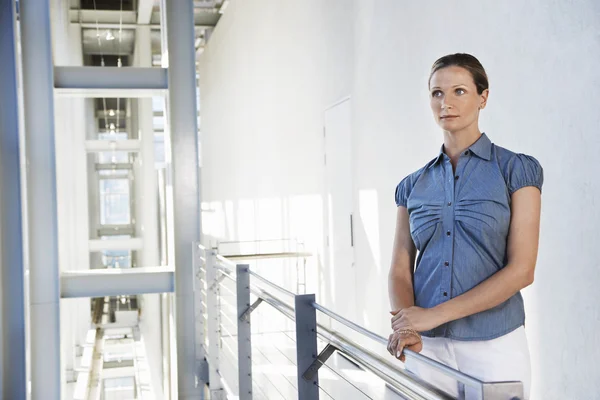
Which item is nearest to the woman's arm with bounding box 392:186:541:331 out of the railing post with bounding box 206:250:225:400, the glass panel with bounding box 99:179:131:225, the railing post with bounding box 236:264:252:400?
the railing post with bounding box 236:264:252:400

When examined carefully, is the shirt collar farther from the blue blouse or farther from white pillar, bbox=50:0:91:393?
white pillar, bbox=50:0:91:393

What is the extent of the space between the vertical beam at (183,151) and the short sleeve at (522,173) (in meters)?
2.45

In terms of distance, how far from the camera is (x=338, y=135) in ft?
11.0

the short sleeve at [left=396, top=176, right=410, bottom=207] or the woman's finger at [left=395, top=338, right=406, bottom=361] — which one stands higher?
the short sleeve at [left=396, top=176, right=410, bottom=207]

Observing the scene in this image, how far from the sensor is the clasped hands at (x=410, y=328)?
789 mm

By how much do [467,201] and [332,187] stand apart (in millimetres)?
2642

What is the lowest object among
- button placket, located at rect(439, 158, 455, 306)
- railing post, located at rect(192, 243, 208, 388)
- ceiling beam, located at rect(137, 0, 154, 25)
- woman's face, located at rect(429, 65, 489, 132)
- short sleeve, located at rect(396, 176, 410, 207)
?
railing post, located at rect(192, 243, 208, 388)

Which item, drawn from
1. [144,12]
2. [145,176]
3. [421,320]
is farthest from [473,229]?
[145,176]

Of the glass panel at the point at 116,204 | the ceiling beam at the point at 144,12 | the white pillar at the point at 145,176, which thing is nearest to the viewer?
the ceiling beam at the point at 144,12

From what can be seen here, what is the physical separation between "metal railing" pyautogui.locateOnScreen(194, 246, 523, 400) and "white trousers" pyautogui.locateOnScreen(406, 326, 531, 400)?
0.06 meters

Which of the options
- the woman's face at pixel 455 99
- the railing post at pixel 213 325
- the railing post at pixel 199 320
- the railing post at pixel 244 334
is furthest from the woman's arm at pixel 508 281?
the railing post at pixel 199 320

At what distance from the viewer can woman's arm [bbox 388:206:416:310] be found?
919 millimetres

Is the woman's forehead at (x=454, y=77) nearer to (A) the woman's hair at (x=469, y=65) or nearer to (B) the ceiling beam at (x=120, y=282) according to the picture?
(A) the woman's hair at (x=469, y=65)

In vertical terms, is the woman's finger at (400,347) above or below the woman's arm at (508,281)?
below
